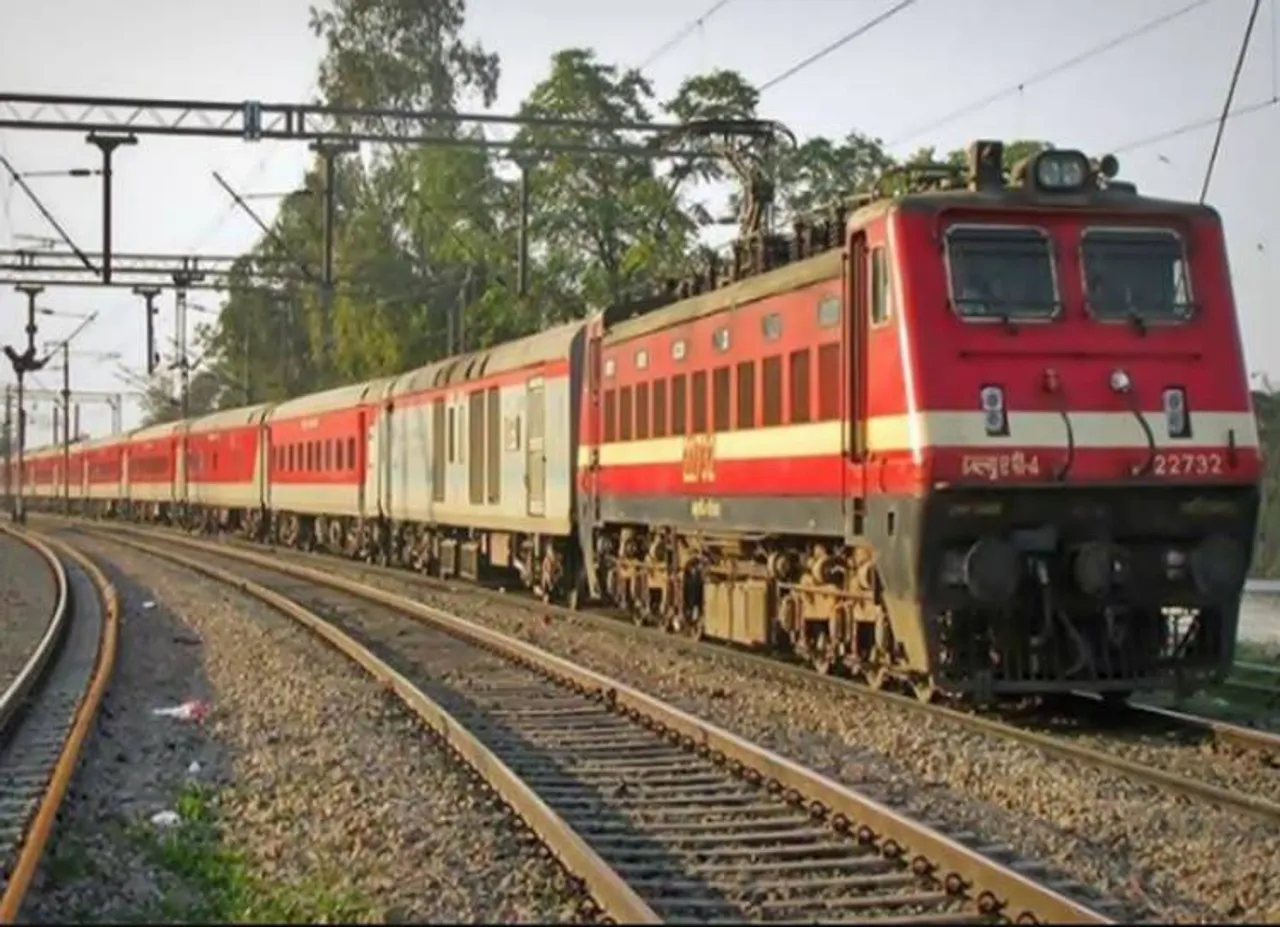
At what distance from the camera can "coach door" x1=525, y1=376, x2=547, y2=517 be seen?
960 inches

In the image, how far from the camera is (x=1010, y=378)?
41.1 ft

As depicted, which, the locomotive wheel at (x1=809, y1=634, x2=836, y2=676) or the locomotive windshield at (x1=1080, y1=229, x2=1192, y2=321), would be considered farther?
the locomotive wheel at (x1=809, y1=634, x2=836, y2=676)

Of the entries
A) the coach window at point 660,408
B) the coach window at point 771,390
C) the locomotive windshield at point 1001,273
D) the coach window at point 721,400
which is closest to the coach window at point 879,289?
the locomotive windshield at point 1001,273

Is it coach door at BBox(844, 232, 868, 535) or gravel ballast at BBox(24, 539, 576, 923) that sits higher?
coach door at BBox(844, 232, 868, 535)

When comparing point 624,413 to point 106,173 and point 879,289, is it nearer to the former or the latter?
A: point 879,289

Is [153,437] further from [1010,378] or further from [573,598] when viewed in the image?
[1010,378]

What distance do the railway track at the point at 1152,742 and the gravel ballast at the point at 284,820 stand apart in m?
3.52

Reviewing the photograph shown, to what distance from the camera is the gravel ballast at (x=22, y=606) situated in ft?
65.7

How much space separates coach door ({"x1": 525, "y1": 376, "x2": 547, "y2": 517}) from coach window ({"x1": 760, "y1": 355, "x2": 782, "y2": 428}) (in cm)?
882

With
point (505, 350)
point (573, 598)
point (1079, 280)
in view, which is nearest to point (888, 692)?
point (1079, 280)

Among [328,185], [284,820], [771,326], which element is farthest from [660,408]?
[328,185]

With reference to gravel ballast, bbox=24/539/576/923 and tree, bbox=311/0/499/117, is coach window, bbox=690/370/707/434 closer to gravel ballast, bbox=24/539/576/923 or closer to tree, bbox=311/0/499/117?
gravel ballast, bbox=24/539/576/923

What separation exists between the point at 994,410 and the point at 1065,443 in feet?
1.75

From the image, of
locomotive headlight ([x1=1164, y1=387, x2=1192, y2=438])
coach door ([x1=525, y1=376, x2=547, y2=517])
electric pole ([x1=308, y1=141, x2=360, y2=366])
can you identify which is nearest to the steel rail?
coach door ([x1=525, y1=376, x2=547, y2=517])
